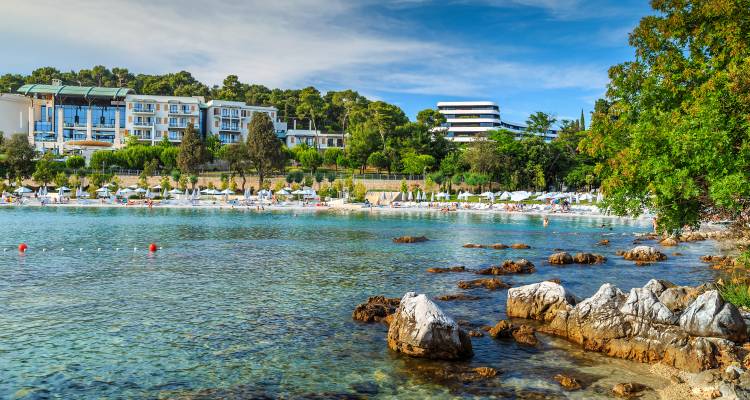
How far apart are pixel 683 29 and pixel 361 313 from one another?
55.4 feet

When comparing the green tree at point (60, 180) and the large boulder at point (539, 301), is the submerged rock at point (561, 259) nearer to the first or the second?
the large boulder at point (539, 301)

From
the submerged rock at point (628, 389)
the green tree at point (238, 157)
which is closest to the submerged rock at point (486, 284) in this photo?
the submerged rock at point (628, 389)

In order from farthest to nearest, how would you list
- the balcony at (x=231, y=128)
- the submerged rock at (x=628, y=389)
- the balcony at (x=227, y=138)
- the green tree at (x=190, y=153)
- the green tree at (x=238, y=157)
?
the balcony at (x=227, y=138) → the balcony at (x=231, y=128) → the green tree at (x=238, y=157) → the green tree at (x=190, y=153) → the submerged rock at (x=628, y=389)

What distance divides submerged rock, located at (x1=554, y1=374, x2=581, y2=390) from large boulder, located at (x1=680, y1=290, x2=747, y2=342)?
4.45 meters

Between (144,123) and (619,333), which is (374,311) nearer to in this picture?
(619,333)

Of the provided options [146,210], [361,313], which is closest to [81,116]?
[146,210]

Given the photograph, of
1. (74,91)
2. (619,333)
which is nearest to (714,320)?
(619,333)

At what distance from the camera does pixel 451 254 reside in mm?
38000

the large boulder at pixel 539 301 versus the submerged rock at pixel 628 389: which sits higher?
the large boulder at pixel 539 301

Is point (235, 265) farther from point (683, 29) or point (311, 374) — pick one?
point (683, 29)

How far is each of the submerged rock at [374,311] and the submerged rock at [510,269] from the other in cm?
970

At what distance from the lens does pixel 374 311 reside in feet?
66.9

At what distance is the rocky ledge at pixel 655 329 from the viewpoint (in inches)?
600

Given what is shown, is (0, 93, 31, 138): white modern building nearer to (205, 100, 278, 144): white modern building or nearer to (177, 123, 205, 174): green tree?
(205, 100, 278, 144): white modern building
